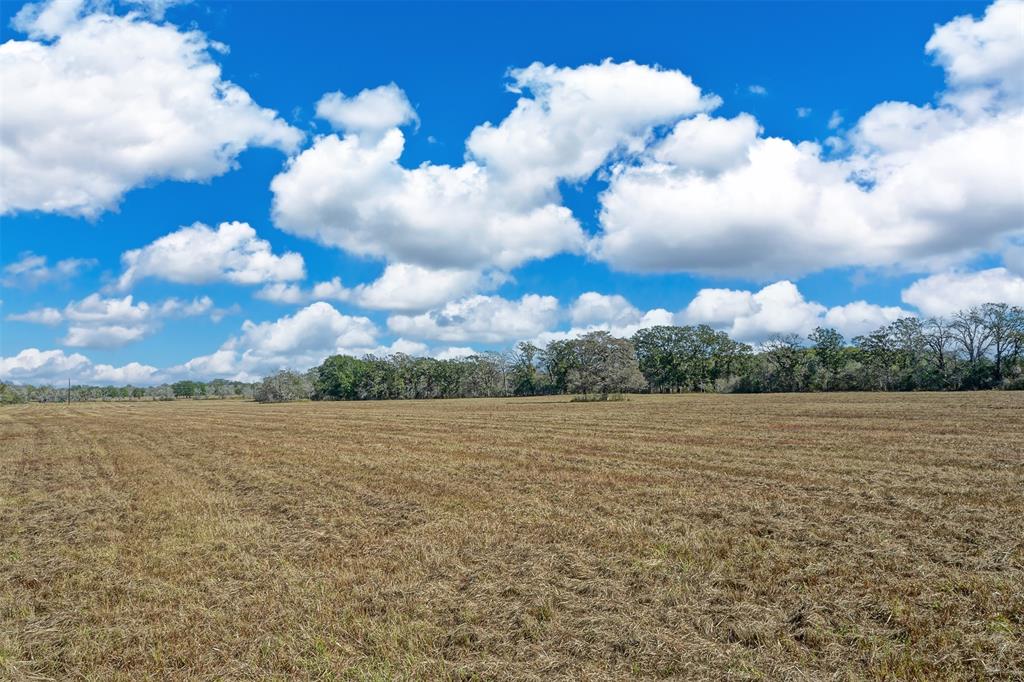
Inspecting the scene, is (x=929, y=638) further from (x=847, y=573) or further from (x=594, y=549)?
(x=594, y=549)

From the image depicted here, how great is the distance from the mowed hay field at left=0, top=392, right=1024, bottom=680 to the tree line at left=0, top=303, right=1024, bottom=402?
6870 centimetres

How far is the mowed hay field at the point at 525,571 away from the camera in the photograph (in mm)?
6430

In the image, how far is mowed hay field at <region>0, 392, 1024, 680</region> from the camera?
6.43 metres

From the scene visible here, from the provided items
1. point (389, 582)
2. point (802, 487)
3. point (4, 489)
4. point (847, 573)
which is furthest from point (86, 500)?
point (802, 487)

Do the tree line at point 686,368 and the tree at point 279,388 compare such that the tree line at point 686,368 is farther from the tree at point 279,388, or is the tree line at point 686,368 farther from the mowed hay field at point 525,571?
the mowed hay field at point 525,571

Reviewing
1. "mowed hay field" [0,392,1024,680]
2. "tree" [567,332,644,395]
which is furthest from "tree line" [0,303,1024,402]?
"mowed hay field" [0,392,1024,680]

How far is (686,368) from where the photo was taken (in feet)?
437

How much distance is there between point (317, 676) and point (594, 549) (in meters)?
5.33

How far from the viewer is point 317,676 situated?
6.20 m

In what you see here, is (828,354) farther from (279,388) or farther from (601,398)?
(279,388)

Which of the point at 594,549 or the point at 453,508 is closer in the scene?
the point at 594,549

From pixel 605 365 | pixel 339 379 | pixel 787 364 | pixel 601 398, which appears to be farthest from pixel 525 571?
pixel 339 379

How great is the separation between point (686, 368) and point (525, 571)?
130922mm

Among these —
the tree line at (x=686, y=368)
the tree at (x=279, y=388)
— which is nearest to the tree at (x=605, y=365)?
the tree line at (x=686, y=368)
